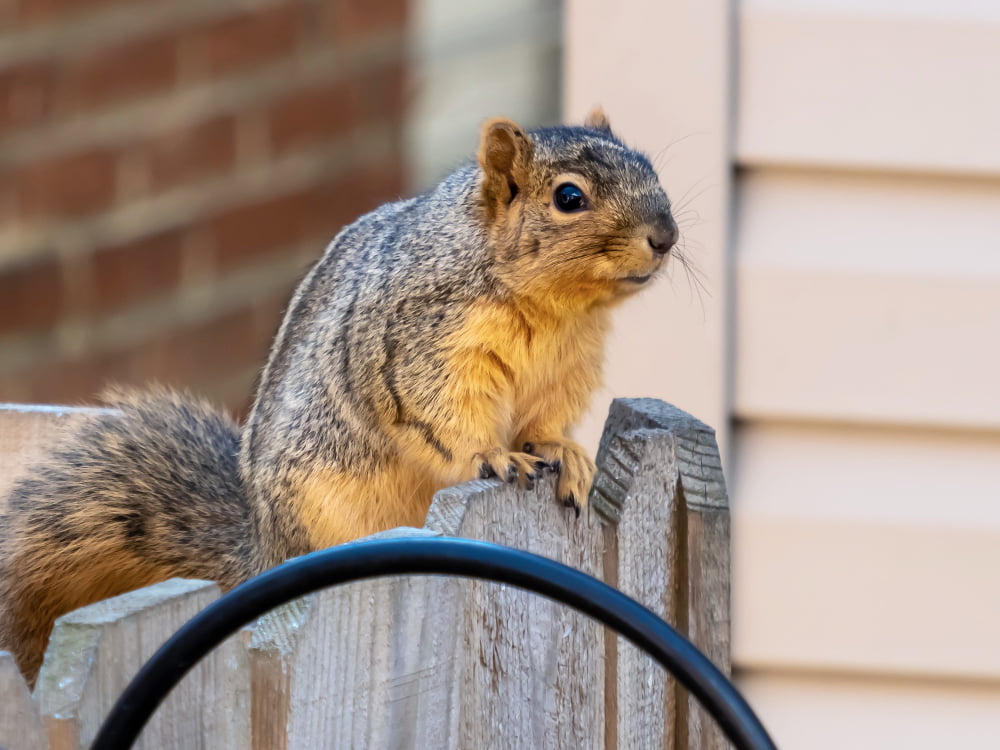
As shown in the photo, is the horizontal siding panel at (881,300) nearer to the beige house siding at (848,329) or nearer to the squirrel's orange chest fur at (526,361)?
the beige house siding at (848,329)

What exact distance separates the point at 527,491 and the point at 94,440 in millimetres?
466

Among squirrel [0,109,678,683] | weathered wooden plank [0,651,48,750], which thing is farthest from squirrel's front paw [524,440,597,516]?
weathered wooden plank [0,651,48,750]

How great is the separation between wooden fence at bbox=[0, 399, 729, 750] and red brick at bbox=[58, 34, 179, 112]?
994 millimetres

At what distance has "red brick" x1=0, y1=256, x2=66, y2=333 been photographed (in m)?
1.45

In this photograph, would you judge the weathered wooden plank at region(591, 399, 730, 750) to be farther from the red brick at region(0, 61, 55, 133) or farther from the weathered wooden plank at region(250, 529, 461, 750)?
the red brick at region(0, 61, 55, 133)

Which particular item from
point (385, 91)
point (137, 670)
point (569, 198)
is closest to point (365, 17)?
point (385, 91)

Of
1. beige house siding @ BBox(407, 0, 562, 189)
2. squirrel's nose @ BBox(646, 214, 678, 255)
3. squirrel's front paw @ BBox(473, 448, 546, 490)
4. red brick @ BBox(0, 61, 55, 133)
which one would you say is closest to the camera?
squirrel's front paw @ BBox(473, 448, 546, 490)

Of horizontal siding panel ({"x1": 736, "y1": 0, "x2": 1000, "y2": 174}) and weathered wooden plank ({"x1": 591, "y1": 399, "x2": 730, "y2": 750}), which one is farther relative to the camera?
horizontal siding panel ({"x1": 736, "y1": 0, "x2": 1000, "y2": 174})

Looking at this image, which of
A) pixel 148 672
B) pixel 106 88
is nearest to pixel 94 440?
pixel 148 672

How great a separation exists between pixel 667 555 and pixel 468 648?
11 centimetres

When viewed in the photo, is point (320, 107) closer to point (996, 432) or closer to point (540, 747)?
point (996, 432)

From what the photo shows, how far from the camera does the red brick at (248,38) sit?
1.44m

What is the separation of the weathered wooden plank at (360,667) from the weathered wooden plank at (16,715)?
0.07m

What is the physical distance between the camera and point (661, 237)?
0.84m
